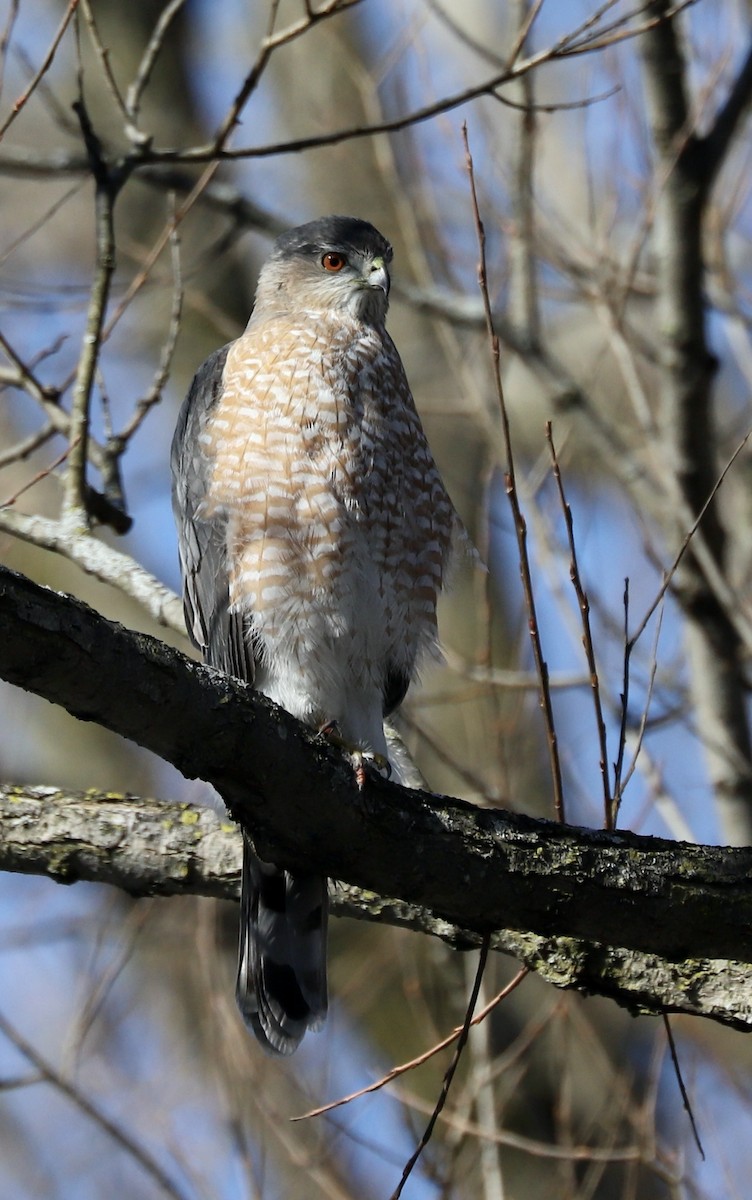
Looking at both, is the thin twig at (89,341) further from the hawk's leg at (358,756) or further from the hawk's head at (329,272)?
the hawk's leg at (358,756)

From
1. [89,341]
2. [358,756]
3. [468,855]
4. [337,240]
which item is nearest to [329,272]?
[337,240]

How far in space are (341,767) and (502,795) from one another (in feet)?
5.96

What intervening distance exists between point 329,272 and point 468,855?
8.29 ft

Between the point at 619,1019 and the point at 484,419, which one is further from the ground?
the point at 484,419

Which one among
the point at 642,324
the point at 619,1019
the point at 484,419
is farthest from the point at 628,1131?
the point at 642,324

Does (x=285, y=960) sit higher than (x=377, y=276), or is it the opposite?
(x=377, y=276)

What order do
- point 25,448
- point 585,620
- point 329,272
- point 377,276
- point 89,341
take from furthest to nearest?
point 329,272 < point 377,276 < point 25,448 < point 89,341 < point 585,620

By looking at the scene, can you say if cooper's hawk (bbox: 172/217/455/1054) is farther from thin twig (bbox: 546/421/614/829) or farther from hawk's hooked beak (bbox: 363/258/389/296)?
thin twig (bbox: 546/421/614/829)

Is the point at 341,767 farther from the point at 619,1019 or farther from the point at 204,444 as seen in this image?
the point at 619,1019

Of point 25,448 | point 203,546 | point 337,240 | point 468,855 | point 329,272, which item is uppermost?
point 337,240

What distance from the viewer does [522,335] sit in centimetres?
541

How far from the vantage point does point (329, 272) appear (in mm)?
4656

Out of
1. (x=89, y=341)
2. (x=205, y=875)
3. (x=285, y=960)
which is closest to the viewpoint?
(x=205, y=875)

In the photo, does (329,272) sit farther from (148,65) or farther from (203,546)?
(203,546)
